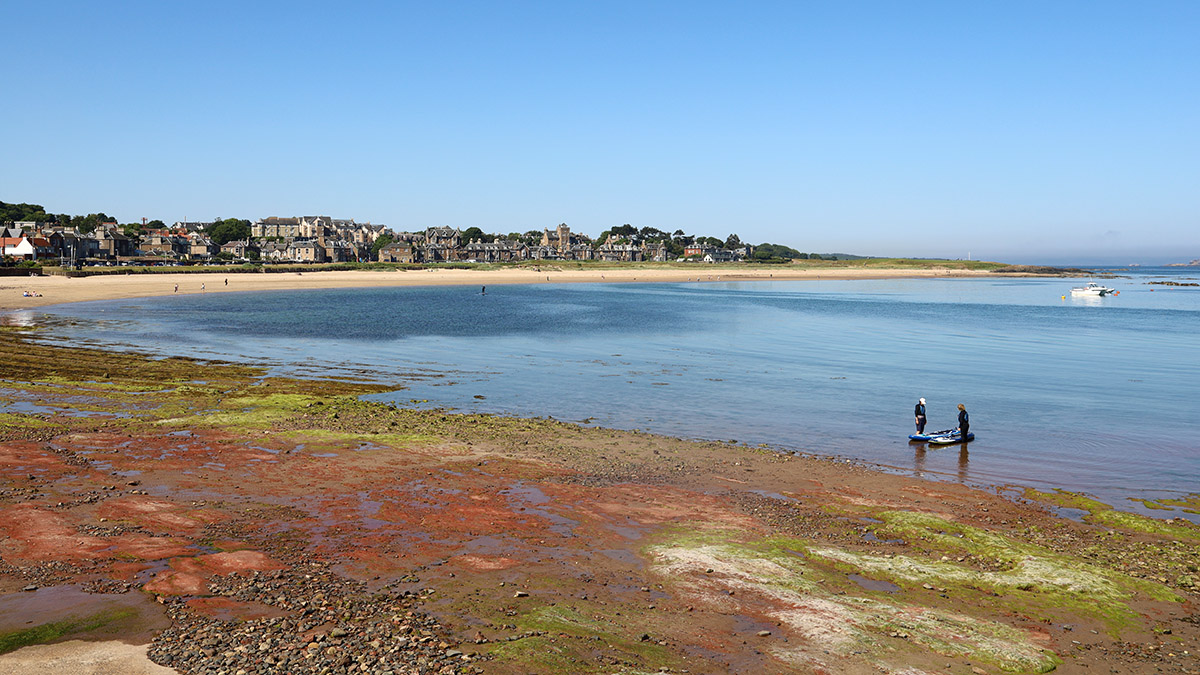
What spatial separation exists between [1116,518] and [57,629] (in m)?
20.1

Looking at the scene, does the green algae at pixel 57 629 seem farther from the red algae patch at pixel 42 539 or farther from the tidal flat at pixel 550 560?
the red algae patch at pixel 42 539

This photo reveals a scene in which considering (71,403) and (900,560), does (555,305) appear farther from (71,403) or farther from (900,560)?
(900,560)

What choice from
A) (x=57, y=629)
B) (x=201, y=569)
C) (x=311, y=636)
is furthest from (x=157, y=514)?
(x=311, y=636)

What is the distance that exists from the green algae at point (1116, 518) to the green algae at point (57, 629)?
18.9m

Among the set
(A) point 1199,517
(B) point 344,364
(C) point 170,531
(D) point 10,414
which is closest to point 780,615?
(C) point 170,531

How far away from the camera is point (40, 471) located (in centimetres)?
1745

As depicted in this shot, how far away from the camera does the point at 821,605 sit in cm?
1182

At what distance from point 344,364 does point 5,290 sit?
220 feet

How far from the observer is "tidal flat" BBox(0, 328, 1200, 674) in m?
10.2

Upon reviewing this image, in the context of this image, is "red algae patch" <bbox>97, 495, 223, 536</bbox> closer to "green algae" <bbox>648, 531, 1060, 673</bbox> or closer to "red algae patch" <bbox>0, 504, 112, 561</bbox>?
"red algae patch" <bbox>0, 504, 112, 561</bbox>

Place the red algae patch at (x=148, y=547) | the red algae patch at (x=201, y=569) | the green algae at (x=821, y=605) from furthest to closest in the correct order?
the red algae patch at (x=148, y=547) → the red algae patch at (x=201, y=569) → the green algae at (x=821, y=605)

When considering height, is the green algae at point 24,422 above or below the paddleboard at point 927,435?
above

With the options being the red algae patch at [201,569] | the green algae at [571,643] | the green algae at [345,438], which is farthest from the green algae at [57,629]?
the green algae at [345,438]

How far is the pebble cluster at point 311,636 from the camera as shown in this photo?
9.32 metres
